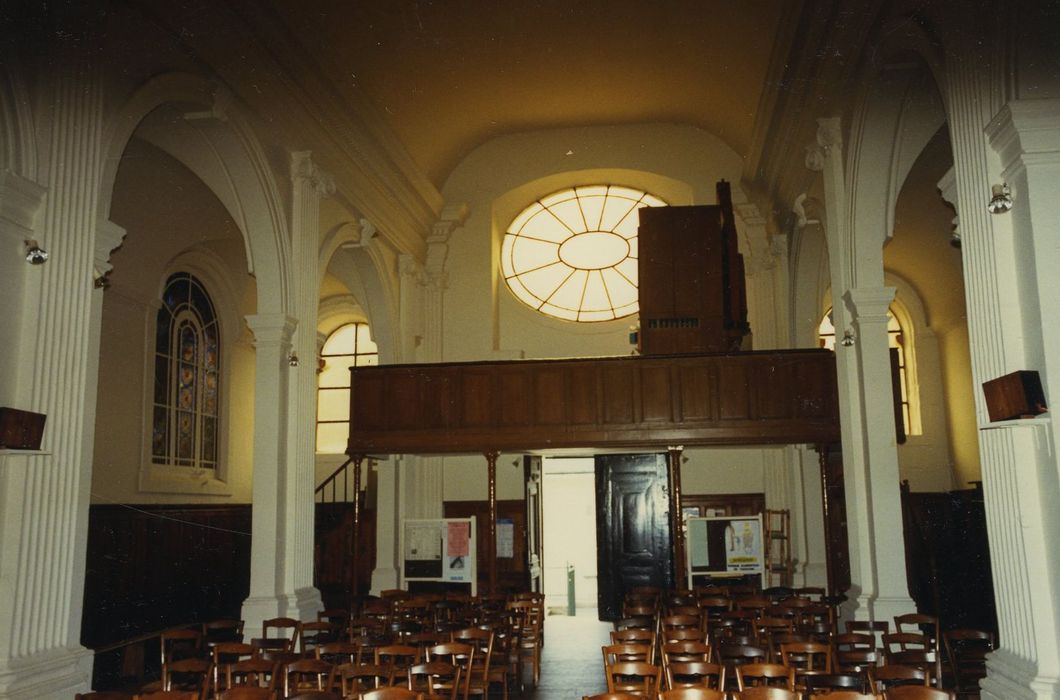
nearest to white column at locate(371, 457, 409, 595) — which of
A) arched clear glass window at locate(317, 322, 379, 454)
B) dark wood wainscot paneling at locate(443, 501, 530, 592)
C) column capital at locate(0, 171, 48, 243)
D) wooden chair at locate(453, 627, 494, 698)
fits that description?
dark wood wainscot paneling at locate(443, 501, 530, 592)

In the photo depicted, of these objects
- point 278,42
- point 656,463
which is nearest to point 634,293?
point 656,463

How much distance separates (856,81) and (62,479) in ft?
27.7

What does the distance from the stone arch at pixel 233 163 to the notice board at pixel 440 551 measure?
4947 millimetres

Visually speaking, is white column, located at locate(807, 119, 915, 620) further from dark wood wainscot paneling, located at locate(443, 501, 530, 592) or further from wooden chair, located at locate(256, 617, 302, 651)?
dark wood wainscot paneling, located at locate(443, 501, 530, 592)

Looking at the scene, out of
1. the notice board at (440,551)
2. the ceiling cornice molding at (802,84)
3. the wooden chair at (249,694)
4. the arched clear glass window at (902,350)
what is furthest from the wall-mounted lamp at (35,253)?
the arched clear glass window at (902,350)

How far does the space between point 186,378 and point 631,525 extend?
8370 mm

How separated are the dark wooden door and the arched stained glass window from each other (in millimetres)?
3352

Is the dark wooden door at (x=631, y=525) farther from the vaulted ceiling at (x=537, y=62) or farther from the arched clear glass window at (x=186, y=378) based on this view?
the arched clear glass window at (x=186, y=378)

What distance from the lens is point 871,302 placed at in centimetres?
1009

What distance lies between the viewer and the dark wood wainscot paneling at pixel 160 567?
12398 millimetres

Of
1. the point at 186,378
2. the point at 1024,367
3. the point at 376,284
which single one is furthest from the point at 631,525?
the point at 1024,367

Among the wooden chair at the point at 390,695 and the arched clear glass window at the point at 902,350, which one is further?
the arched clear glass window at the point at 902,350

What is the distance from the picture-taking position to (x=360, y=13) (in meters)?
Answer: 11.9

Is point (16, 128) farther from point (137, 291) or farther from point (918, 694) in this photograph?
point (137, 291)
